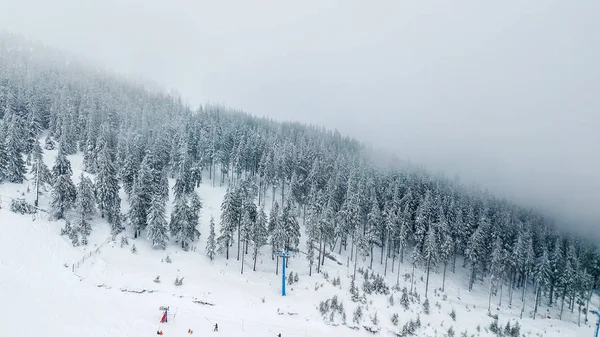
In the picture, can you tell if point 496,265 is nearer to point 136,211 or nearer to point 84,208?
point 136,211

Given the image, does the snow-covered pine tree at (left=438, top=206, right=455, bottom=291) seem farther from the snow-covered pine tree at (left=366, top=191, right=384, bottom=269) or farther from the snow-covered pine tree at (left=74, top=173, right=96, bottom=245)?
the snow-covered pine tree at (left=74, top=173, right=96, bottom=245)

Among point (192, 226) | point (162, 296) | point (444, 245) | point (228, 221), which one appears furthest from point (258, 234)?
point (444, 245)

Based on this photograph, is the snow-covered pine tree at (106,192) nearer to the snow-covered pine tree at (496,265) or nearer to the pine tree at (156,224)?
the pine tree at (156,224)

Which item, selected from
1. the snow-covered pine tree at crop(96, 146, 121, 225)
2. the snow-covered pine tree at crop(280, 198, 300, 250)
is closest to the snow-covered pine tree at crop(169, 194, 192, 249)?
the snow-covered pine tree at crop(96, 146, 121, 225)

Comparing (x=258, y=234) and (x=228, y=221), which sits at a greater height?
(x=228, y=221)

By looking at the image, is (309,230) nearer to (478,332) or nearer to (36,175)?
(478,332)

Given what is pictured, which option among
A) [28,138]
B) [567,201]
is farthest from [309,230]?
[567,201]

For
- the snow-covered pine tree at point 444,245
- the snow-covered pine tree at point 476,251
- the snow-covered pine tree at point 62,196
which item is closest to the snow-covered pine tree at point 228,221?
the snow-covered pine tree at point 62,196
